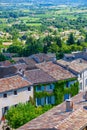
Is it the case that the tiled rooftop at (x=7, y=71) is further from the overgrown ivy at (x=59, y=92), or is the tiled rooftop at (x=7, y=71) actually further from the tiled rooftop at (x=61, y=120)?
the tiled rooftop at (x=61, y=120)

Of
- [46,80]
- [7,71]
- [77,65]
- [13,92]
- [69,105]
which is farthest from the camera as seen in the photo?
[77,65]

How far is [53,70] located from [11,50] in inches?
Result: 2757

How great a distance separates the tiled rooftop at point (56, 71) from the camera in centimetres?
6541

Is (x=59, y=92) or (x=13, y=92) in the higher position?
(x=13, y=92)

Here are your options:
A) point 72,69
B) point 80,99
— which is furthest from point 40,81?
point 80,99

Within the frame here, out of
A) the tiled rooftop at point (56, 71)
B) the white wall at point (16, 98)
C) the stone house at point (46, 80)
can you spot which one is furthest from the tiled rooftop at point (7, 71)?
the white wall at point (16, 98)

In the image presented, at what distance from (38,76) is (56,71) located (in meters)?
4.05

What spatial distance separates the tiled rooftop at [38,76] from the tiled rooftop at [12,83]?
5.59ft

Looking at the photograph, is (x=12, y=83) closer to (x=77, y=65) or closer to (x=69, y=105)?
(x=77, y=65)

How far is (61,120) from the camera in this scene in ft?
118

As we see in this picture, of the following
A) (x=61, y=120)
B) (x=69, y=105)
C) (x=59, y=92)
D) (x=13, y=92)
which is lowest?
(x=59, y=92)

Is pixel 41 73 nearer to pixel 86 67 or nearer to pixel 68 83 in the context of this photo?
pixel 68 83

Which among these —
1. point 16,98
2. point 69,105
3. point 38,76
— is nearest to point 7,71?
point 38,76

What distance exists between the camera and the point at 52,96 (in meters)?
63.1
